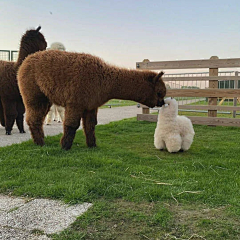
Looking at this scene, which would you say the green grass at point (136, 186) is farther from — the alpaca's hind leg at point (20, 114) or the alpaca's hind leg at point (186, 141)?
the alpaca's hind leg at point (20, 114)

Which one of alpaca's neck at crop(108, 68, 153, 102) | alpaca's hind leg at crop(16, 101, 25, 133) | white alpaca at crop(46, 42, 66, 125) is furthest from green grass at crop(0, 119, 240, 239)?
white alpaca at crop(46, 42, 66, 125)

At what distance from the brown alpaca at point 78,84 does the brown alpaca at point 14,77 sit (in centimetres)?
98

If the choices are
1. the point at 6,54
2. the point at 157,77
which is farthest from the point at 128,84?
the point at 6,54

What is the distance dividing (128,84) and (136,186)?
2.09 meters

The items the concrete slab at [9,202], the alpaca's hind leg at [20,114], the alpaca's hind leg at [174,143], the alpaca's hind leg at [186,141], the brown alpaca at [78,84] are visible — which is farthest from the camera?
the alpaca's hind leg at [20,114]

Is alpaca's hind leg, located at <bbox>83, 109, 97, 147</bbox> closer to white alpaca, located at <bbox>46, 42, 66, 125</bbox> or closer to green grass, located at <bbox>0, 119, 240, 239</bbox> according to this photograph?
green grass, located at <bbox>0, 119, 240, 239</bbox>

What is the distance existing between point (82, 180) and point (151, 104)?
2.14 metres

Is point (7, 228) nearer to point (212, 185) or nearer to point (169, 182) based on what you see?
point (169, 182)

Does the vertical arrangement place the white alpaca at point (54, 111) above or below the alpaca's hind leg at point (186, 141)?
above

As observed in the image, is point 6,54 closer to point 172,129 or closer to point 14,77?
point 14,77

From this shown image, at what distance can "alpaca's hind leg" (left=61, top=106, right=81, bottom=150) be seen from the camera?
181 inches

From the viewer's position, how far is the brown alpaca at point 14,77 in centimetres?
579

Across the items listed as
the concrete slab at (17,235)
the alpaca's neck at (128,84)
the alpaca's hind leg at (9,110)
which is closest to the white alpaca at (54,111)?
the alpaca's hind leg at (9,110)

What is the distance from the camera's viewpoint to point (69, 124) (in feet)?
15.3
